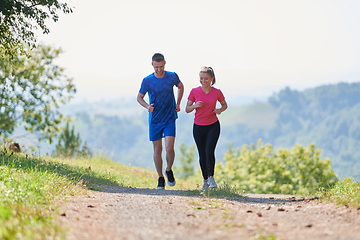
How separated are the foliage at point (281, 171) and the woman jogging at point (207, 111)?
16519mm

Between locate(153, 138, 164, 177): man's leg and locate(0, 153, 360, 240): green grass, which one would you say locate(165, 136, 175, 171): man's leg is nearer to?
locate(153, 138, 164, 177): man's leg

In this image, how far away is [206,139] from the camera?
28.2ft

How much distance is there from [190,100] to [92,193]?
2.50 metres

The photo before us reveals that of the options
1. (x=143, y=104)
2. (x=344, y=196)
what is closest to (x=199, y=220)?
(x=344, y=196)

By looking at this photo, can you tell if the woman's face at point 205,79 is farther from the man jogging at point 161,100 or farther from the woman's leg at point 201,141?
the woman's leg at point 201,141

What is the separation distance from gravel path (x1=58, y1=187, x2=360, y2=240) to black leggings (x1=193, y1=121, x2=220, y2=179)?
1.75 m

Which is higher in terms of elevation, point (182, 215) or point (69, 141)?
point (69, 141)

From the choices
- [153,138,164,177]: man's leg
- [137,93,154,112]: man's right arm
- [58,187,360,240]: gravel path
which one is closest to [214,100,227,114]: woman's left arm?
[137,93,154,112]: man's right arm

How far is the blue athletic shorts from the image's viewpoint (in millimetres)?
8867

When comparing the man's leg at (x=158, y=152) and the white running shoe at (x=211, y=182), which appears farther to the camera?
the man's leg at (x=158, y=152)

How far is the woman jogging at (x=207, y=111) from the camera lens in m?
8.33

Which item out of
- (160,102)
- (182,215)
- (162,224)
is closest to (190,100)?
(160,102)

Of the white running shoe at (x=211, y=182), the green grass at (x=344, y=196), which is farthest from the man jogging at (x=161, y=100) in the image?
the green grass at (x=344, y=196)

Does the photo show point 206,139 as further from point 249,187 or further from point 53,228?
point 249,187
